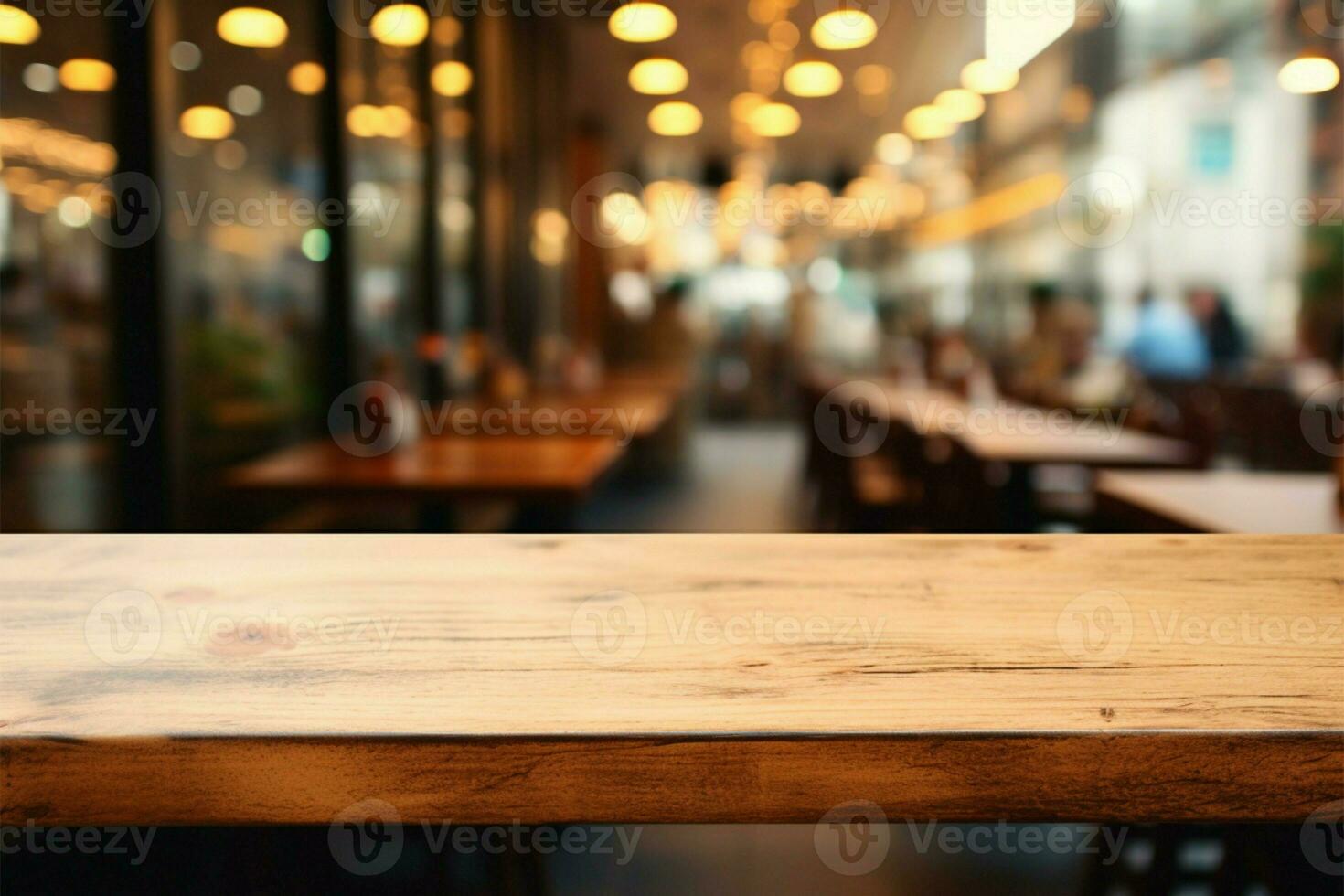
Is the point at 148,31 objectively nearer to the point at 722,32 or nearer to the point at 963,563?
the point at 963,563

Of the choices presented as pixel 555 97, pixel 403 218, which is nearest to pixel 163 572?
pixel 403 218

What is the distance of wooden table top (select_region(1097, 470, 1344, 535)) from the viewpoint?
197 cm

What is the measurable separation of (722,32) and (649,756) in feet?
27.1

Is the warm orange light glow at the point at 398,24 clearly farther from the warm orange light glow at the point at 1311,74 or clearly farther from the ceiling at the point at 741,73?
the warm orange light glow at the point at 1311,74

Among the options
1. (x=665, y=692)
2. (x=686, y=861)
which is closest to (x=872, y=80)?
(x=686, y=861)

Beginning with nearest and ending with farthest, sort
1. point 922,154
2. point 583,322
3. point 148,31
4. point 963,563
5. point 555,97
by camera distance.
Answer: point 963,563 → point 148,31 → point 555,97 → point 583,322 → point 922,154

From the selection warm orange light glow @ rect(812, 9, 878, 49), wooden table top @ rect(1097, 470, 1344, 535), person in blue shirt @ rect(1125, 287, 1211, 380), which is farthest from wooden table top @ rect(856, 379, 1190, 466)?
person in blue shirt @ rect(1125, 287, 1211, 380)

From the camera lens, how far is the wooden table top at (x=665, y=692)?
71 cm

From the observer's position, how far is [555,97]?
361 inches

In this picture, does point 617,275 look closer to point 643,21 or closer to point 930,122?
point 930,122

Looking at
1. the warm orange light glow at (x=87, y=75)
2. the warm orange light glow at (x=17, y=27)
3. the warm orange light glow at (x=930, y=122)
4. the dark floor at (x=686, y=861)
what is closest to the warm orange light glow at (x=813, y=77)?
the warm orange light glow at (x=930, y=122)

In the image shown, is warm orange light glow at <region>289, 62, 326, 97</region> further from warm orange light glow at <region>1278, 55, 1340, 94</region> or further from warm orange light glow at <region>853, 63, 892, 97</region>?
warm orange light glow at <region>853, 63, 892, 97</region>

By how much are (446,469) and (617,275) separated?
27.6ft

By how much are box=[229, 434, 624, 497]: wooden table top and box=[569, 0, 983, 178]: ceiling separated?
3.25 metres
